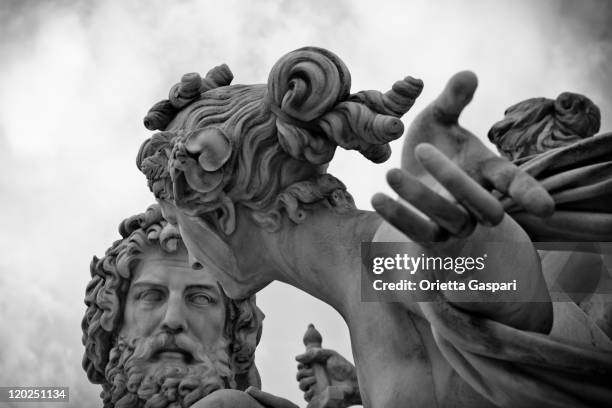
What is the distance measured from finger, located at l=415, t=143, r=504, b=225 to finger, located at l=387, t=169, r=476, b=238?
4 centimetres

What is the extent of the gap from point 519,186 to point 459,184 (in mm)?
265

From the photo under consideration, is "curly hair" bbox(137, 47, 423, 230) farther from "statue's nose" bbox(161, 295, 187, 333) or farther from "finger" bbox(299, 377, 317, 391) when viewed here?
"statue's nose" bbox(161, 295, 187, 333)

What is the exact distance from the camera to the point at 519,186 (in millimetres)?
4031

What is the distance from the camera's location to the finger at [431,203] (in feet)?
12.6

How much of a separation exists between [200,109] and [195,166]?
302 mm

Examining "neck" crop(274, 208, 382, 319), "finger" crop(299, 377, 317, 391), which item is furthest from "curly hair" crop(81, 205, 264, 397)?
"neck" crop(274, 208, 382, 319)

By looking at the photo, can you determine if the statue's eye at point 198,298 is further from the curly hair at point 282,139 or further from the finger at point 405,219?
the finger at point 405,219

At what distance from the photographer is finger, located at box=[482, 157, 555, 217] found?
12.9 feet

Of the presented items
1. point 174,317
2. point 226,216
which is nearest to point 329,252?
Result: point 226,216

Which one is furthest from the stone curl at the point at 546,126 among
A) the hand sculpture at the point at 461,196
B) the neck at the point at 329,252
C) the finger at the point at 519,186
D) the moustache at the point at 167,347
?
the moustache at the point at 167,347

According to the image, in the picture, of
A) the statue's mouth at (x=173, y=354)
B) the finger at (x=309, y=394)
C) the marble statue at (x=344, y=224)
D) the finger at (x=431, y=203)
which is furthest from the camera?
the statue's mouth at (x=173, y=354)

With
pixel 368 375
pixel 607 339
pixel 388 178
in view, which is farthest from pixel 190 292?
pixel 388 178

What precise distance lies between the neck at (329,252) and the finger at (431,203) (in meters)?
1.13

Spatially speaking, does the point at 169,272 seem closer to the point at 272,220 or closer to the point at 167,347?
the point at 167,347
